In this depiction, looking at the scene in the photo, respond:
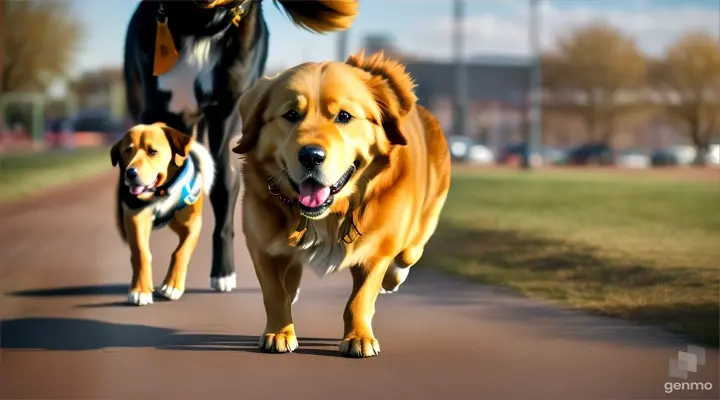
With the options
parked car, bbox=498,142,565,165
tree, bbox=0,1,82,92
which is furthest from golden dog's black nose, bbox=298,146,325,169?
parked car, bbox=498,142,565,165

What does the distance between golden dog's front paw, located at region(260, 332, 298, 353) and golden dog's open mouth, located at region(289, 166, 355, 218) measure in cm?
58

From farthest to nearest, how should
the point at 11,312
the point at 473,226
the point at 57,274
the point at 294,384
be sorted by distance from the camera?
the point at 473,226
the point at 57,274
the point at 11,312
the point at 294,384

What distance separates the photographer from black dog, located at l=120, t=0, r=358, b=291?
157 inches

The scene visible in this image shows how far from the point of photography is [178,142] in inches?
156

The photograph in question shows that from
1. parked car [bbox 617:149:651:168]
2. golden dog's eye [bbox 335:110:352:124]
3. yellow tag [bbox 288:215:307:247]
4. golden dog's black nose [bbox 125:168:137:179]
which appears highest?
golden dog's eye [bbox 335:110:352:124]

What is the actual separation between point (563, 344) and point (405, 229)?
849mm

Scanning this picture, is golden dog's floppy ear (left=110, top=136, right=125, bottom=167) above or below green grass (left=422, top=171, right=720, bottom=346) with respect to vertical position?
above

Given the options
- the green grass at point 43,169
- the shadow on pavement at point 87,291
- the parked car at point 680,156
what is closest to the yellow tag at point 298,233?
the shadow on pavement at point 87,291

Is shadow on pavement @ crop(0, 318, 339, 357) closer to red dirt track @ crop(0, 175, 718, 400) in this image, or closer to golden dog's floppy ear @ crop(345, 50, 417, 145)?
red dirt track @ crop(0, 175, 718, 400)

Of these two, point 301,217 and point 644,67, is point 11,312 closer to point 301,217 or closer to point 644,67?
point 301,217

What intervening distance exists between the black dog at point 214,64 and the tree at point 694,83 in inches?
114

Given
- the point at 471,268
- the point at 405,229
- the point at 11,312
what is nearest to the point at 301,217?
the point at 405,229

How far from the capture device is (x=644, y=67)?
25.6ft

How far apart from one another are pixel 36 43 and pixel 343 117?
347 centimetres
